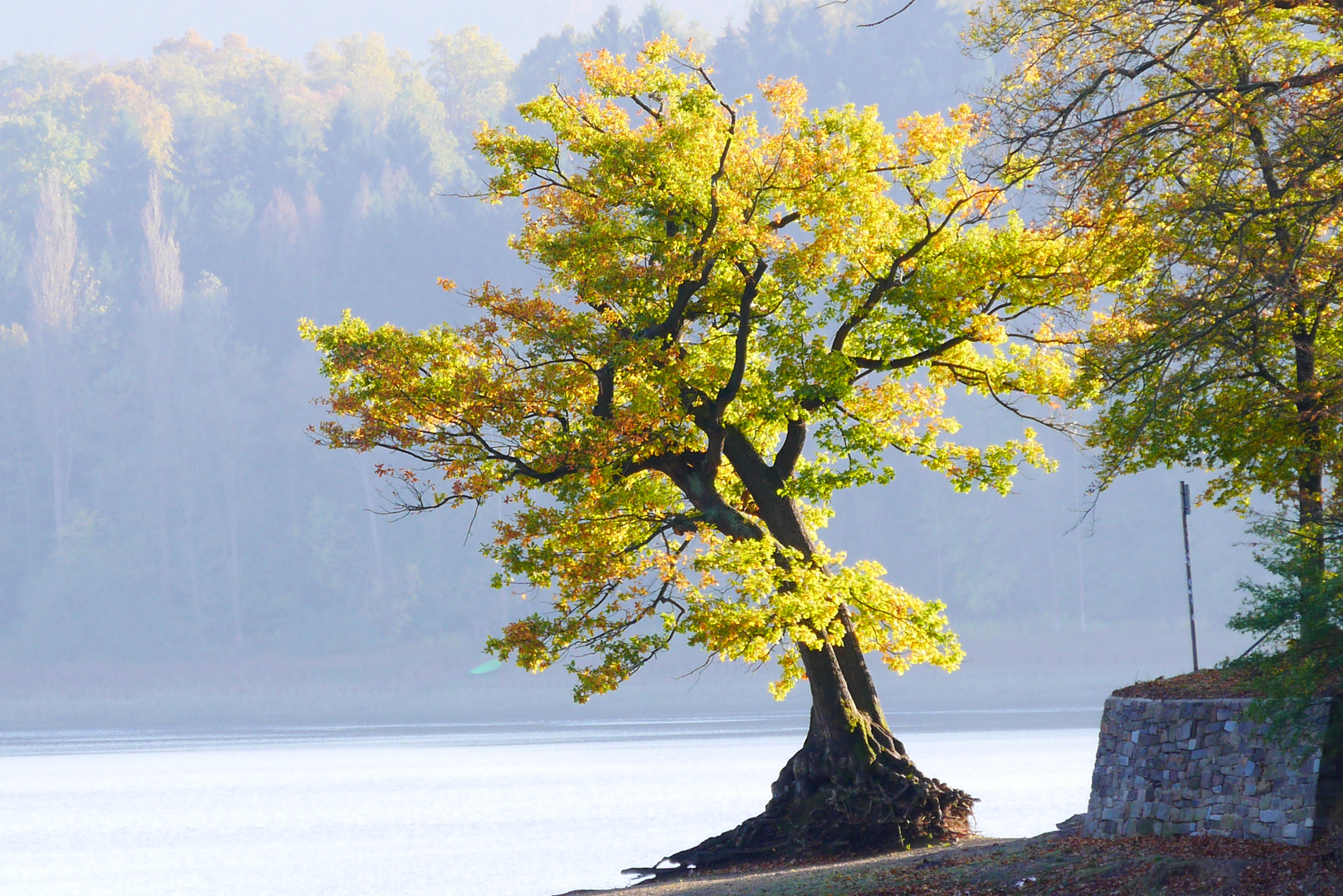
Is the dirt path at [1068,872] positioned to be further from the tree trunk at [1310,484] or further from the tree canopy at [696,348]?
the tree canopy at [696,348]

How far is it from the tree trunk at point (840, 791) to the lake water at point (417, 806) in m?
4.38

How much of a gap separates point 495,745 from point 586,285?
33.4 metres

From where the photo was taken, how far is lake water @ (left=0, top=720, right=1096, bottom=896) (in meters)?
23.7

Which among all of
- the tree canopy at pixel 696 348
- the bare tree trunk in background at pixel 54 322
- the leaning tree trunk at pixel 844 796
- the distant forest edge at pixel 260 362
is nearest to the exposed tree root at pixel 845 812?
the leaning tree trunk at pixel 844 796

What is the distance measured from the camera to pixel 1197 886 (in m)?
11.0

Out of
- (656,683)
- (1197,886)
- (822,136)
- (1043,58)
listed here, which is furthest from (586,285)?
(656,683)

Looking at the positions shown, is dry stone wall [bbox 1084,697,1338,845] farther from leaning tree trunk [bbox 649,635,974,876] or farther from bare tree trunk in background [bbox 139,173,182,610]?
bare tree trunk in background [bbox 139,173,182,610]

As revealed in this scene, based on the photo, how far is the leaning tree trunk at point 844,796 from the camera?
16.7m

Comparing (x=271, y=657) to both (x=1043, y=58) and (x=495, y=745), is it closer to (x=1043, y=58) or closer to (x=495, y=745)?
(x=495, y=745)

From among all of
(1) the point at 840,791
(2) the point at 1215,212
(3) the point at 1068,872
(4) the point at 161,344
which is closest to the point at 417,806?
(1) the point at 840,791

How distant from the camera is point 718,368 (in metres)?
17.3

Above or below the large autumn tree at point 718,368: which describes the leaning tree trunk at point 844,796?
below

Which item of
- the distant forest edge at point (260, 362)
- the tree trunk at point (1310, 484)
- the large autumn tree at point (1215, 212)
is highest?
the distant forest edge at point (260, 362)

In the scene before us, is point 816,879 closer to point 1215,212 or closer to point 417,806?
point 1215,212
